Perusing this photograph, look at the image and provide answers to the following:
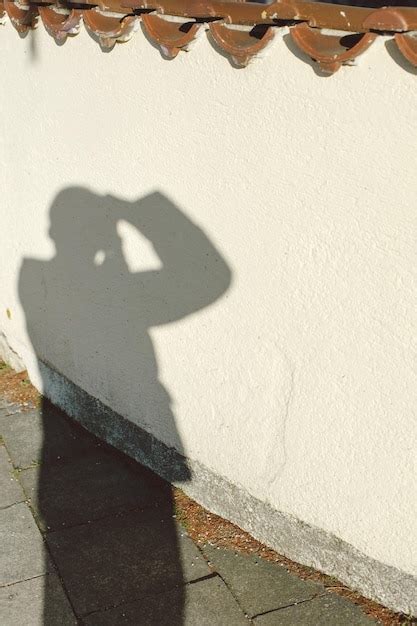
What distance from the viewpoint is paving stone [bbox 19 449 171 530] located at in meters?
4.39

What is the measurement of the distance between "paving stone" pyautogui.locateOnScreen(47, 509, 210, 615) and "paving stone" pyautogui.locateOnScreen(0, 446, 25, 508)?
0.39 metres

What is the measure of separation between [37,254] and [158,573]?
2160 millimetres

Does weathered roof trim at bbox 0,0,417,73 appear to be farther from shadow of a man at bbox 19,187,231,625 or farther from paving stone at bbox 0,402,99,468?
paving stone at bbox 0,402,99,468

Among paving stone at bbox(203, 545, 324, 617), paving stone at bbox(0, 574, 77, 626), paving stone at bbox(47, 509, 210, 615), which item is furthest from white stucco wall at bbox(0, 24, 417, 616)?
paving stone at bbox(0, 574, 77, 626)

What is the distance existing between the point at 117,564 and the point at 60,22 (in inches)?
105

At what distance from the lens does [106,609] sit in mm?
3738

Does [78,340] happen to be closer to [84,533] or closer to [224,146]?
[84,533]

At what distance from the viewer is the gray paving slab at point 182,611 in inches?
144

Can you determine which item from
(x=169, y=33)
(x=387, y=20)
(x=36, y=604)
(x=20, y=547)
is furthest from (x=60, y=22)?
(x=36, y=604)

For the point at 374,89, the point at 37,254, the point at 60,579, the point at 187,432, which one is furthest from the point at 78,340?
the point at 374,89

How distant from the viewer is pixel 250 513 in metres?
4.10

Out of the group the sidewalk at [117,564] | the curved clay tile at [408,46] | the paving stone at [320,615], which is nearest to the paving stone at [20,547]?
the sidewalk at [117,564]

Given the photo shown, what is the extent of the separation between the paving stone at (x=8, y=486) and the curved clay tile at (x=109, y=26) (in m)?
2.33

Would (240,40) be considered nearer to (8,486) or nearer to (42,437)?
(8,486)
